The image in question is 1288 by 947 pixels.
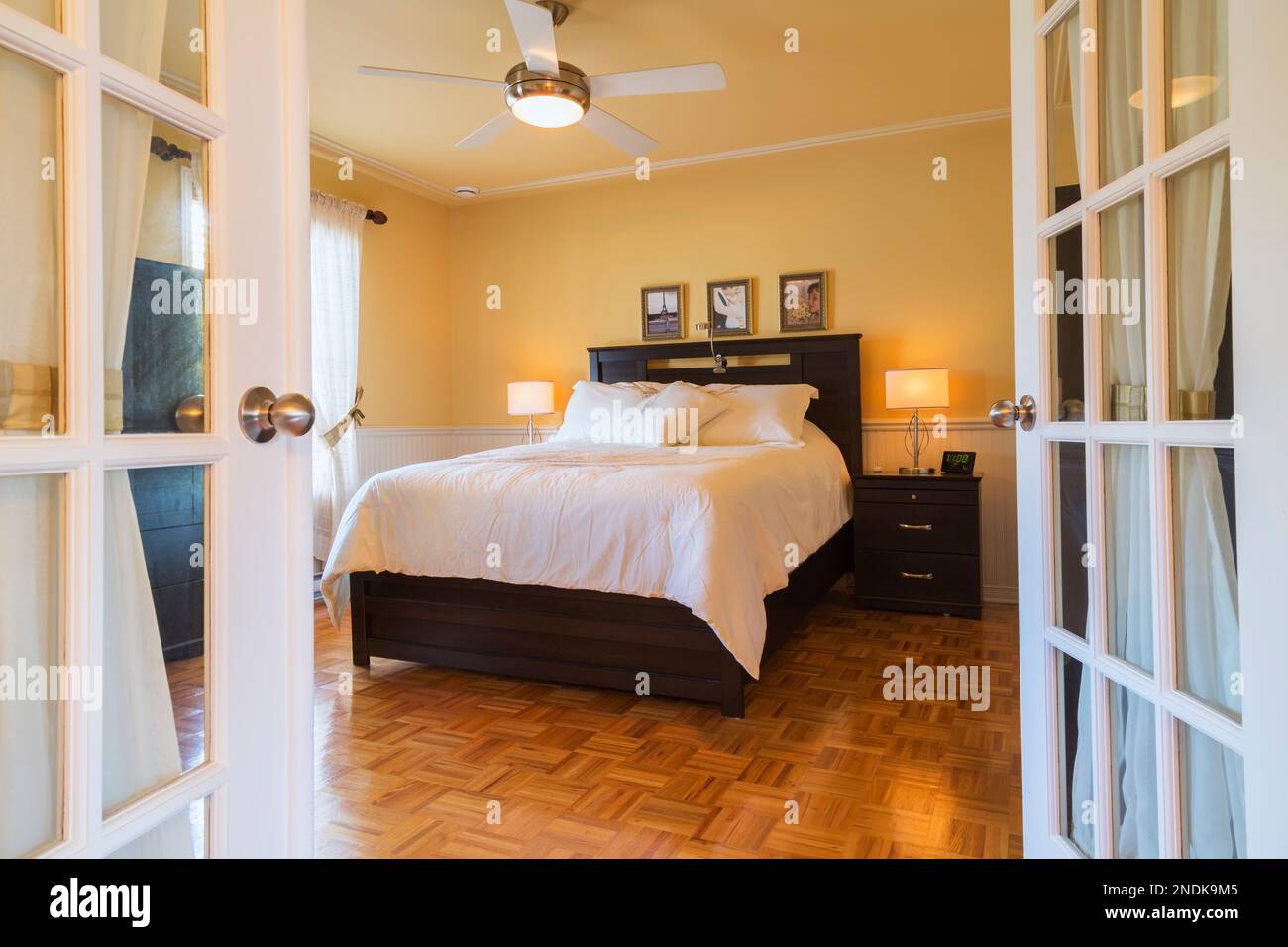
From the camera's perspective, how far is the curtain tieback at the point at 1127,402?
2.99 ft

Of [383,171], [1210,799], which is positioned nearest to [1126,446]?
[1210,799]

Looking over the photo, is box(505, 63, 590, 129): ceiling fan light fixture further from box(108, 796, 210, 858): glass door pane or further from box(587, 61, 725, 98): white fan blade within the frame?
box(108, 796, 210, 858): glass door pane

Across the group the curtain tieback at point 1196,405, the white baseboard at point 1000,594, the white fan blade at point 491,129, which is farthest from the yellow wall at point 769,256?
the curtain tieback at point 1196,405

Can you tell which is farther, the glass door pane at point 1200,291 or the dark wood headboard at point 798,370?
the dark wood headboard at point 798,370

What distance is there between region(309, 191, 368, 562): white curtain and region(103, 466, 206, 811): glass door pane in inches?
147

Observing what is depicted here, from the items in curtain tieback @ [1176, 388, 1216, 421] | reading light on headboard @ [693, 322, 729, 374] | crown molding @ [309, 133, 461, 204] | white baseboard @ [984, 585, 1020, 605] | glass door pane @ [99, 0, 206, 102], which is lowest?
white baseboard @ [984, 585, 1020, 605]

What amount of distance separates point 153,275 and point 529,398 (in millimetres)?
4197

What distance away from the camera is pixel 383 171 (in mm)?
4762

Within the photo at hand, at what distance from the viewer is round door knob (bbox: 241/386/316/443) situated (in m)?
0.79

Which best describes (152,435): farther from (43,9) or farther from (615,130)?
(615,130)

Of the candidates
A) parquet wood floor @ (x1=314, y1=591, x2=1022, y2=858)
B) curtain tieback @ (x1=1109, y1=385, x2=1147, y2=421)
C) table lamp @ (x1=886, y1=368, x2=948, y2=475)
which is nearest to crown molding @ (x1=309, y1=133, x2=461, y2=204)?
parquet wood floor @ (x1=314, y1=591, x2=1022, y2=858)

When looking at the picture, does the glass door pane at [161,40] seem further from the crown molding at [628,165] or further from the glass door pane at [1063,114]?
the crown molding at [628,165]

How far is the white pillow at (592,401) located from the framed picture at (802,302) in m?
0.89

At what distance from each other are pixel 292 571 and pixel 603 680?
6.39 feet
